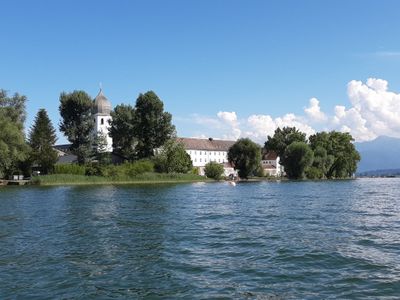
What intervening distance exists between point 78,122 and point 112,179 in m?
20.4

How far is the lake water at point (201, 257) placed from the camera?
1318 cm

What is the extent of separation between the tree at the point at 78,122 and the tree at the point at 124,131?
10.6 m

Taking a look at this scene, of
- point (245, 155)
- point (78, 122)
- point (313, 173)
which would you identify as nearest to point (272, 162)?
point (313, 173)

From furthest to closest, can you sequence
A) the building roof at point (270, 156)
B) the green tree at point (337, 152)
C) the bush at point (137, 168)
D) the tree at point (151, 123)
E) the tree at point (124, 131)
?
the building roof at point (270, 156) → the green tree at point (337, 152) → the tree at point (124, 131) → the tree at point (151, 123) → the bush at point (137, 168)

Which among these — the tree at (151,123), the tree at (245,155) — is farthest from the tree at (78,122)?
the tree at (245,155)

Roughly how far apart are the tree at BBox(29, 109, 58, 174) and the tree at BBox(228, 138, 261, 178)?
1908 inches

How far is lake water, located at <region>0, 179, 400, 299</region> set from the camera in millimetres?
13180

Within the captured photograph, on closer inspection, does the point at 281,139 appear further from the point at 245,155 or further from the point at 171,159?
the point at 171,159

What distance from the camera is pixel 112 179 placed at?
319 feet

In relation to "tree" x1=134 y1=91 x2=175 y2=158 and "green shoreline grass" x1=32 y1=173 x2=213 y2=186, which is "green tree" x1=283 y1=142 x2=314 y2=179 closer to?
"green shoreline grass" x1=32 y1=173 x2=213 y2=186

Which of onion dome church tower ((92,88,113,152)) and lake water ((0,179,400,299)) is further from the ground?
onion dome church tower ((92,88,113,152))

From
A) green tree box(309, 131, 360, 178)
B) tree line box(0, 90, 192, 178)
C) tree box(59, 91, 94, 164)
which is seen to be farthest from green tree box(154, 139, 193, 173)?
green tree box(309, 131, 360, 178)

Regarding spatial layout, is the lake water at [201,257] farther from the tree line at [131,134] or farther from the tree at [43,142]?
the tree line at [131,134]

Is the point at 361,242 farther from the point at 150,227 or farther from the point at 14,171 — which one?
the point at 14,171
